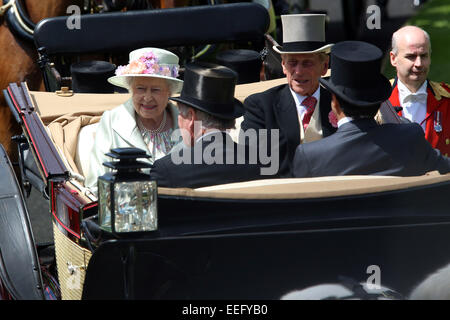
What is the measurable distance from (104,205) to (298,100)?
5.53 ft

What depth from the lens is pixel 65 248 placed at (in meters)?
3.20

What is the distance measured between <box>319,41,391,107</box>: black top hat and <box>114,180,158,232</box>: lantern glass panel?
920 mm

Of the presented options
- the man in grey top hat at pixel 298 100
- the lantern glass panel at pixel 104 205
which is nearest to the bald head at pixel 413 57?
the man in grey top hat at pixel 298 100

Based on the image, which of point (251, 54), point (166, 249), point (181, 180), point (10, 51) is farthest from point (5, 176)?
point (10, 51)

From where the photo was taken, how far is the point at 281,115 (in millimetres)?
4020

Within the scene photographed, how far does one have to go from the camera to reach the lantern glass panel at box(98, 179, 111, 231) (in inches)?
102

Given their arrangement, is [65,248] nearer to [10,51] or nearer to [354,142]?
[354,142]

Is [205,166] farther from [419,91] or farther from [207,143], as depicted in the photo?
[419,91]

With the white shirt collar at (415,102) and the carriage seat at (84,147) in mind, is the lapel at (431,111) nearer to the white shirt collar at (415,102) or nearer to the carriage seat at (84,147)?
the white shirt collar at (415,102)

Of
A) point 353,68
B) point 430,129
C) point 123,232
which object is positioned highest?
point 353,68

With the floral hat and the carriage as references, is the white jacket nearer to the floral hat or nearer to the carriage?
the floral hat

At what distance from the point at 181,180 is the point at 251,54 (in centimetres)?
235

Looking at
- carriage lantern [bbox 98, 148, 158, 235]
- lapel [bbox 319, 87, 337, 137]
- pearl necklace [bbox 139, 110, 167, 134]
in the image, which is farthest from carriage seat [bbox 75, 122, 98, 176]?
carriage lantern [bbox 98, 148, 158, 235]

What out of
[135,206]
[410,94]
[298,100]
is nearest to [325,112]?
[298,100]
